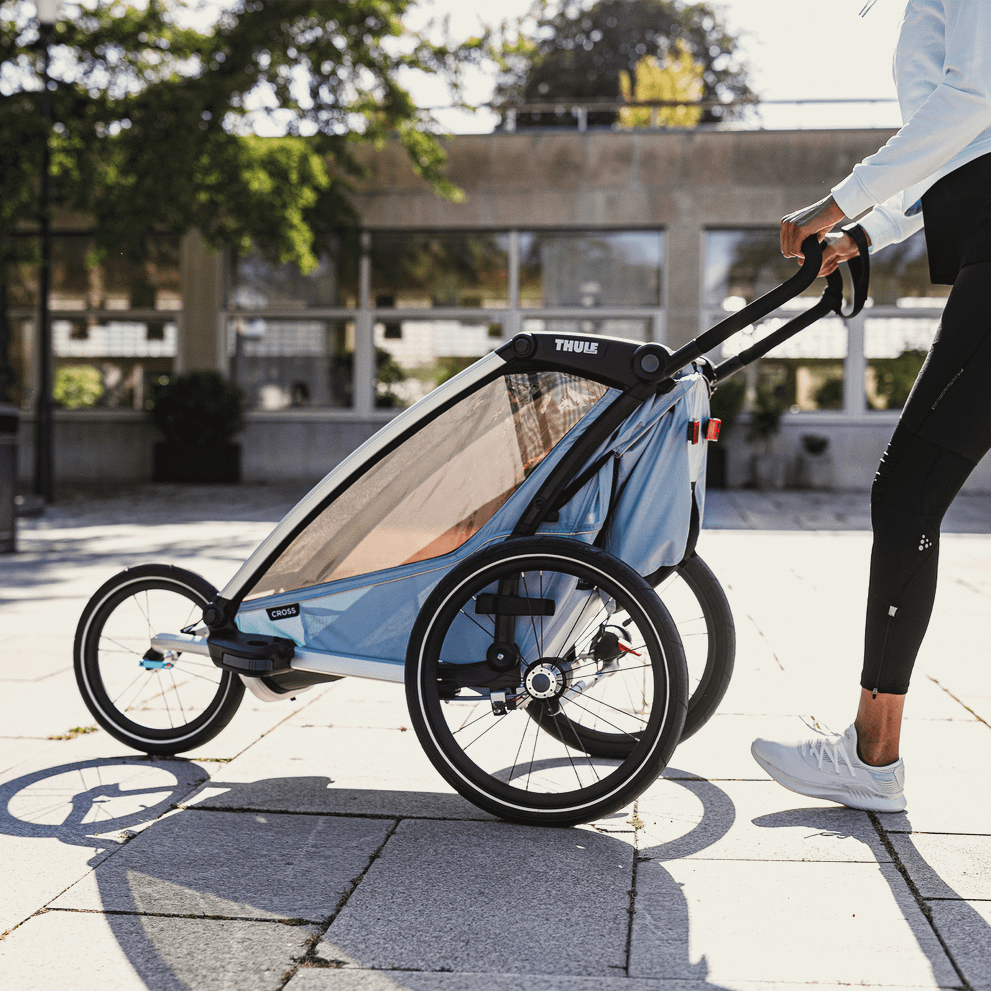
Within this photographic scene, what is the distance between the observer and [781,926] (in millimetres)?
2010

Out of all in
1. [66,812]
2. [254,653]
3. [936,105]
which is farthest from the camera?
[254,653]

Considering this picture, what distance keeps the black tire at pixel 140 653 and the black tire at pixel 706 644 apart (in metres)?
1.24

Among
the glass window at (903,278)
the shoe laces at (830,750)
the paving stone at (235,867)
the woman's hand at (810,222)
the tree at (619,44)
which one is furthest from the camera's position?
the tree at (619,44)

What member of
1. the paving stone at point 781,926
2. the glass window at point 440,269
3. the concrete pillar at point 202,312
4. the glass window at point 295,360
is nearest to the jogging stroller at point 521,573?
the paving stone at point 781,926

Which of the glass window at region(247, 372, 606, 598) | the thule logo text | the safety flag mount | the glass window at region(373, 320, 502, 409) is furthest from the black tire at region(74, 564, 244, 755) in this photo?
the glass window at region(373, 320, 502, 409)

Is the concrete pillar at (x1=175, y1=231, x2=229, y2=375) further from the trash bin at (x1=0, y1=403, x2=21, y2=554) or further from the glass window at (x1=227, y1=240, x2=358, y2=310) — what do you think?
the trash bin at (x1=0, y1=403, x2=21, y2=554)

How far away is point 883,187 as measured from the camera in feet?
8.00

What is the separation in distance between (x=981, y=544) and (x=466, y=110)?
29.5ft

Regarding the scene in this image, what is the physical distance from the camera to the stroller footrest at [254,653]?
9.09 feet

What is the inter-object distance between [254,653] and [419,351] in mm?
12707

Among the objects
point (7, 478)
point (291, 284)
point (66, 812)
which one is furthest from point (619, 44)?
point (66, 812)

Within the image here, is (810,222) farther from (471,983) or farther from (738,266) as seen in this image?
(738,266)

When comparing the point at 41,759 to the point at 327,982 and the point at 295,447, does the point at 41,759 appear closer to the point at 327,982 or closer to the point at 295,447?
the point at 327,982

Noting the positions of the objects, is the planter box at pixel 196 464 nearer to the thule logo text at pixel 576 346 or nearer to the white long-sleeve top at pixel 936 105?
the thule logo text at pixel 576 346
